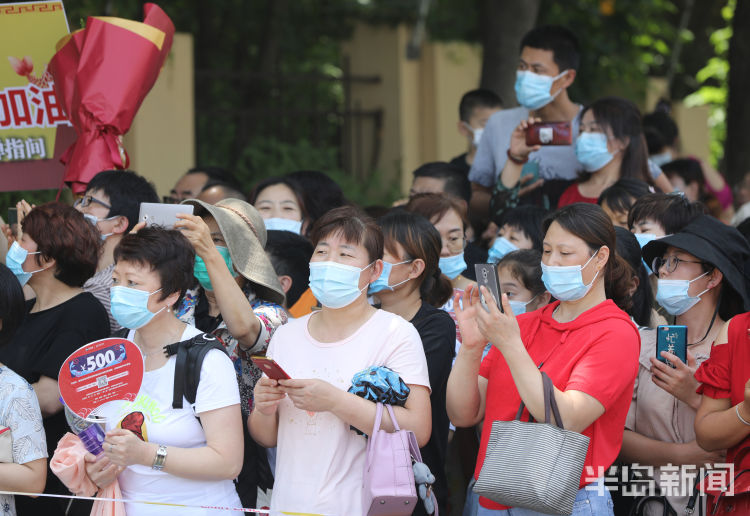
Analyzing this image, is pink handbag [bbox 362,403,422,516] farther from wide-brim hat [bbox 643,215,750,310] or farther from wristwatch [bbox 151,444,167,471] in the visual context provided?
wide-brim hat [bbox 643,215,750,310]

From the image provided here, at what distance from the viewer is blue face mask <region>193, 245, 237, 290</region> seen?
13.6 ft

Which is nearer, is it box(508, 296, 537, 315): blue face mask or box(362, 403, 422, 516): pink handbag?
box(362, 403, 422, 516): pink handbag

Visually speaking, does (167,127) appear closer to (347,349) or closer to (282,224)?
(282,224)

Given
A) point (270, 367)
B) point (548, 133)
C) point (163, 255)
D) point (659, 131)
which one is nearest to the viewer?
point (270, 367)

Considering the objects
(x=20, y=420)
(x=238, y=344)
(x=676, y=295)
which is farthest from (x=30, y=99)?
(x=676, y=295)

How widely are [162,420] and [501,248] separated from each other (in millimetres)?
2286

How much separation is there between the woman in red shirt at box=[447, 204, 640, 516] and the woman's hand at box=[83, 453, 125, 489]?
4.02 ft

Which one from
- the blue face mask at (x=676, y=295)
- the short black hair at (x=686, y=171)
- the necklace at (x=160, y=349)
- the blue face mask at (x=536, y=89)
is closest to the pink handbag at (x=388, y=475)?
the necklace at (x=160, y=349)

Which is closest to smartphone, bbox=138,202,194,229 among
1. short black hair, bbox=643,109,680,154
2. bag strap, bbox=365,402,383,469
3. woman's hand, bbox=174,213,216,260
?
woman's hand, bbox=174,213,216,260

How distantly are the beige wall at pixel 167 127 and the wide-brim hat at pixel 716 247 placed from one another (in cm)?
590

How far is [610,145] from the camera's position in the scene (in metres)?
5.60

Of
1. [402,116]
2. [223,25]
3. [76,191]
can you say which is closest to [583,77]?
[402,116]

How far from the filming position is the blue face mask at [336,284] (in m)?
3.65

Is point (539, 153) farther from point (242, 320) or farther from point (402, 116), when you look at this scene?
point (402, 116)
